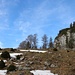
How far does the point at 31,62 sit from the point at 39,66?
92.0 inches

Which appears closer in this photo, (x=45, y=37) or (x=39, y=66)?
(x=39, y=66)

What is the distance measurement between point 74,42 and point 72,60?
3668 inches

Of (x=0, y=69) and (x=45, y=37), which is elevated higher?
(x=45, y=37)

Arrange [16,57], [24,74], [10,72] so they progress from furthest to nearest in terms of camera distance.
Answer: [16,57]
[10,72]
[24,74]

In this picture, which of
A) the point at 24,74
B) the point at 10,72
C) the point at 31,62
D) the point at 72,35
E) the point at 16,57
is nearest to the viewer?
the point at 24,74

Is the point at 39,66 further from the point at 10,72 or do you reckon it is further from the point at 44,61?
the point at 10,72

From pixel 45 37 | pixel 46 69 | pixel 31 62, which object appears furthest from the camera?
pixel 45 37

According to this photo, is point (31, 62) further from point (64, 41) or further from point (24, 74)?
point (64, 41)

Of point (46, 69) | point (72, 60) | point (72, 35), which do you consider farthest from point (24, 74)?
point (72, 35)

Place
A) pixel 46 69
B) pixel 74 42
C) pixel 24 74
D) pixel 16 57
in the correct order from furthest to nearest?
1. pixel 74 42
2. pixel 16 57
3. pixel 46 69
4. pixel 24 74

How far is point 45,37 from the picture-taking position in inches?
4316

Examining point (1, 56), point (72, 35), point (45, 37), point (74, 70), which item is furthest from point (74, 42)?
point (74, 70)

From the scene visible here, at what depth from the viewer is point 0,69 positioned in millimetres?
30109

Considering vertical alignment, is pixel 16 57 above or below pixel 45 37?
below
